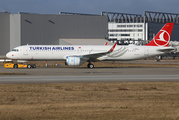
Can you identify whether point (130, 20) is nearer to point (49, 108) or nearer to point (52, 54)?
point (52, 54)

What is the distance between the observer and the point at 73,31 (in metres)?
79.1

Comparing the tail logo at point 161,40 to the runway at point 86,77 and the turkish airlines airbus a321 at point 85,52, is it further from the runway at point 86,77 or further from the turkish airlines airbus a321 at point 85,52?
the runway at point 86,77

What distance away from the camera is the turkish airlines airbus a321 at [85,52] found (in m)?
43.1

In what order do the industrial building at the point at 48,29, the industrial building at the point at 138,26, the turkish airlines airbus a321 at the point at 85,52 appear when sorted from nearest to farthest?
the turkish airlines airbus a321 at the point at 85,52 < the industrial building at the point at 48,29 < the industrial building at the point at 138,26

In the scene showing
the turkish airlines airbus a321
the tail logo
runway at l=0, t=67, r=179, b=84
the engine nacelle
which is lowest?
runway at l=0, t=67, r=179, b=84

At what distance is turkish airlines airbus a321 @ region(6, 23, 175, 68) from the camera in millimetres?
43094

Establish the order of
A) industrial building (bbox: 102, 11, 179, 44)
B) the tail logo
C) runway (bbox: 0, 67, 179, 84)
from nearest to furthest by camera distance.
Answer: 1. runway (bbox: 0, 67, 179, 84)
2. the tail logo
3. industrial building (bbox: 102, 11, 179, 44)

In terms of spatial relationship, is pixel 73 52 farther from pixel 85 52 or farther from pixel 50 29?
pixel 50 29

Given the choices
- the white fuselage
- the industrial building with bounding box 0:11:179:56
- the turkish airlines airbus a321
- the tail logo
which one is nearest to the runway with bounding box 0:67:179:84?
the turkish airlines airbus a321

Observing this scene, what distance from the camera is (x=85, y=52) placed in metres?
44.2

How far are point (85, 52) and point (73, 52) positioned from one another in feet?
6.38

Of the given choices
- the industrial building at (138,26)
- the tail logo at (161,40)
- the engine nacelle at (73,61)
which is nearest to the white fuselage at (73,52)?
the tail logo at (161,40)

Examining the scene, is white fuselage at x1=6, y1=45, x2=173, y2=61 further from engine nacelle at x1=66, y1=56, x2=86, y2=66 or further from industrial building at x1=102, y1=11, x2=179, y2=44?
industrial building at x1=102, y1=11, x2=179, y2=44

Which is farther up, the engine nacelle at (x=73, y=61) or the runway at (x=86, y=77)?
the engine nacelle at (x=73, y=61)
